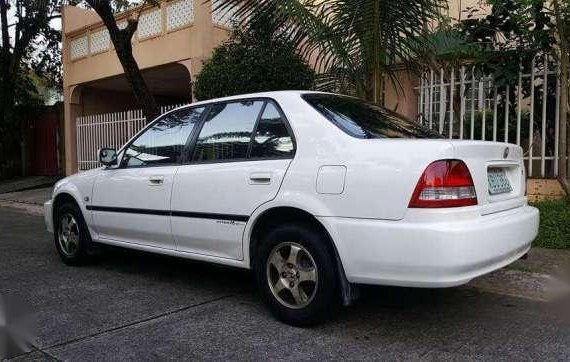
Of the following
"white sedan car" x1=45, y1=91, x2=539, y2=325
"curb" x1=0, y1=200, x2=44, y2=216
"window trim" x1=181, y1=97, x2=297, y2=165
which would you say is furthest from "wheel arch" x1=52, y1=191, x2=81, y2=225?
"curb" x1=0, y1=200, x2=44, y2=216

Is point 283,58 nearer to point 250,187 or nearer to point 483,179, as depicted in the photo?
point 250,187

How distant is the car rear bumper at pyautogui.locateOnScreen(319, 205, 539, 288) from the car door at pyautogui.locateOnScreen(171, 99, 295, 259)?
655mm

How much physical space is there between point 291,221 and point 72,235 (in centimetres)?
298

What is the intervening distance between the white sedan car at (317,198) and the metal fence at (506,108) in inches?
123

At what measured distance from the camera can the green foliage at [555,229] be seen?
5.93 meters

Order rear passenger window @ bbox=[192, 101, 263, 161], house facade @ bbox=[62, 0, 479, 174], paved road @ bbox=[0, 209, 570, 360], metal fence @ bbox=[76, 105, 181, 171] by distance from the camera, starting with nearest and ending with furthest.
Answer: paved road @ bbox=[0, 209, 570, 360] < rear passenger window @ bbox=[192, 101, 263, 161] < house facade @ bbox=[62, 0, 479, 174] < metal fence @ bbox=[76, 105, 181, 171]

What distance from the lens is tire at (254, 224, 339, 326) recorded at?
144 inches

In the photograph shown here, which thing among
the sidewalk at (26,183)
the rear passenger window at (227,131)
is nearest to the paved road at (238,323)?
the rear passenger window at (227,131)

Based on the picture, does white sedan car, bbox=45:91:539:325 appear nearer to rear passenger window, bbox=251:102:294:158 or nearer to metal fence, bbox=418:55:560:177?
rear passenger window, bbox=251:102:294:158

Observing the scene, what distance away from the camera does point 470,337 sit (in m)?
3.73

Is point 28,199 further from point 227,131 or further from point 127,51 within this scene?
point 227,131

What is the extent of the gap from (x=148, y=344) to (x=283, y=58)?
5.80 meters

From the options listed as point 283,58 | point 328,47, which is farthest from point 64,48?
point 328,47

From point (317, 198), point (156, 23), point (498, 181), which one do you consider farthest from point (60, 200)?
point (156, 23)
